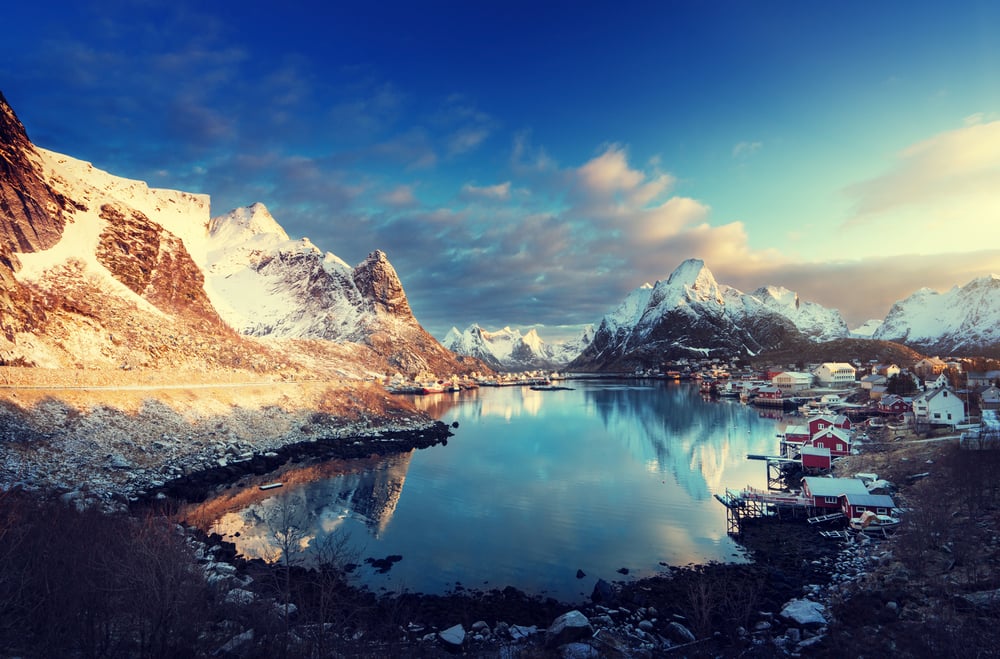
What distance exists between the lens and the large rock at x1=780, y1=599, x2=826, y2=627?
14500 millimetres

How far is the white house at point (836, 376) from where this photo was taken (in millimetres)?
101688

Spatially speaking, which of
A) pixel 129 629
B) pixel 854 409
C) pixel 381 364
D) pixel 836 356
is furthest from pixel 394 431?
pixel 836 356

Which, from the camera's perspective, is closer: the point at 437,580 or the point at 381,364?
the point at 437,580

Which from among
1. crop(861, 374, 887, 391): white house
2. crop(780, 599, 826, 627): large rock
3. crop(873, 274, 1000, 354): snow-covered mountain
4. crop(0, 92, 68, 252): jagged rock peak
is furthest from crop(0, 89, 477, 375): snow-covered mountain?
crop(873, 274, 1000, 354): snow-covered mountain

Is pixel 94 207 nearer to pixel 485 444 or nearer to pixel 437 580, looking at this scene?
pixel 485 444

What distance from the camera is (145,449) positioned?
31.7 meters

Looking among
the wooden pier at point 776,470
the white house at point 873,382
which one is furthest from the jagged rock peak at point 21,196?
the white house at point 873,382

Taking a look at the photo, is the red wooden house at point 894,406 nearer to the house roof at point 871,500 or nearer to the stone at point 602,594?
the house roof at point 871,500

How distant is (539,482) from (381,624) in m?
22.5

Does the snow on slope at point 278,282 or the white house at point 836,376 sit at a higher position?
the snow on slope at point 278,282

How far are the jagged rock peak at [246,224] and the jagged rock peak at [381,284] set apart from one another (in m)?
30.3

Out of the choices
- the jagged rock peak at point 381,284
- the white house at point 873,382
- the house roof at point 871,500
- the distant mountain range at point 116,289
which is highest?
the jagged rock peak at point 381,284

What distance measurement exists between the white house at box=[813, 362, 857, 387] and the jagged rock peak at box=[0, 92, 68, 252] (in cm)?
13082

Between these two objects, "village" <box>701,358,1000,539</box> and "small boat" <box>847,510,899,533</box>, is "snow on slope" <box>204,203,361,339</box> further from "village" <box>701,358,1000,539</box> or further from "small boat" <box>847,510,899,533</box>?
"small boat" <box>847,510,899,533</box>
